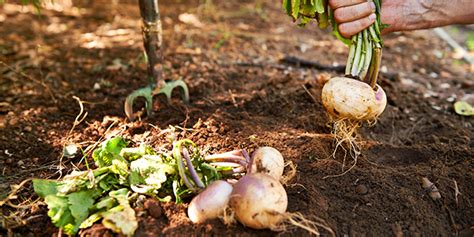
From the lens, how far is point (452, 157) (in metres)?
2.74

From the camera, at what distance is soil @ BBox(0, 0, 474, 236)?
2.26 metres

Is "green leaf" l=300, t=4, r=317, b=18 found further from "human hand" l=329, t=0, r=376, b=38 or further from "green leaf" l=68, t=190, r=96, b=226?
"green leaf" l=68, t=190, r=96, b=226

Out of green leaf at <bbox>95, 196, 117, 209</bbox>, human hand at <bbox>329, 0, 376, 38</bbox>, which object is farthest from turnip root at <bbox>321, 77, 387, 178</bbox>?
green leaf at <bbox>95, 196, 117, 209</bbox>

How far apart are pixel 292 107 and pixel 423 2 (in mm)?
1007

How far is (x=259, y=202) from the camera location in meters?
1.95

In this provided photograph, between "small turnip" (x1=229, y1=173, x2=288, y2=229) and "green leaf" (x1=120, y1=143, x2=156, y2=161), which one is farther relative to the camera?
"green leaf" (x1=120, y1=143, x2=156, y2=161)

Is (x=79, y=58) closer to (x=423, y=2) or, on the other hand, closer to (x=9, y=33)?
(x=9, y=33)

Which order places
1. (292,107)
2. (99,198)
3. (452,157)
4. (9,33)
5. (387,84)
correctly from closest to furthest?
1. (99,198)
2. (452,157)
3. (292,107)
4. (387,84)
5. (9,33)

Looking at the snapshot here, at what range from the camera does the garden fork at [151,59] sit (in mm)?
2963

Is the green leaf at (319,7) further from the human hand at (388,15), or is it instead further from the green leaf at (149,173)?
the green leaf at (149,173)

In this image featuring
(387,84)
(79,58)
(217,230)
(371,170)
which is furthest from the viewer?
(79,58)

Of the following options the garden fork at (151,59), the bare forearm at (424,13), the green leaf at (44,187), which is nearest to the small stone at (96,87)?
the garden fork at (151,59)

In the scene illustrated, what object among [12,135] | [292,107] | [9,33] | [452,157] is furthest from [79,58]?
[452,157]

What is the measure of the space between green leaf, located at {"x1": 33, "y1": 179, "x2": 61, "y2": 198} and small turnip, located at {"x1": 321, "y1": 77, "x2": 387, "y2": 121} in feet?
4.72
